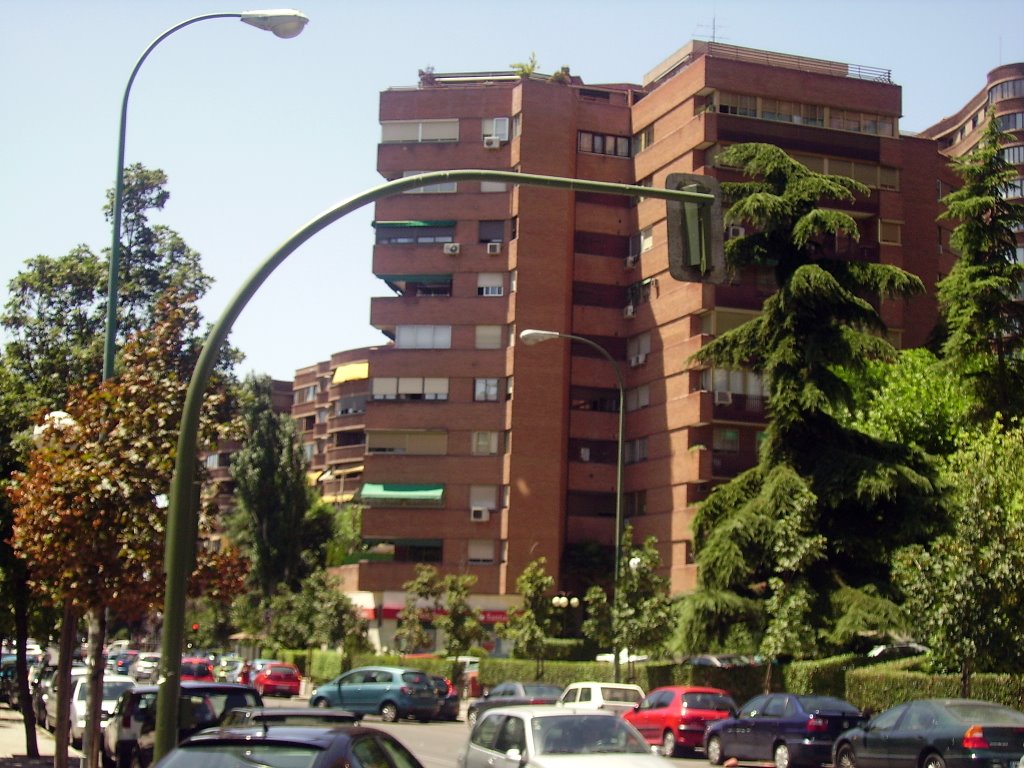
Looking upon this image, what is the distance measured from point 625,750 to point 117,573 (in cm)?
634

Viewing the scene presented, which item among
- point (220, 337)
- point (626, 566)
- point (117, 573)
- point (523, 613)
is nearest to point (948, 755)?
point (117, 573)

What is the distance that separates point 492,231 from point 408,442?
11.2 metres

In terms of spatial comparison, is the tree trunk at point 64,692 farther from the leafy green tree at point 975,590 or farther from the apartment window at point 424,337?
the apartment window at point 424,337

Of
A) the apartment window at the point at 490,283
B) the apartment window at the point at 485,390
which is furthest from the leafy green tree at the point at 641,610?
the apartment window at the point at 490,283

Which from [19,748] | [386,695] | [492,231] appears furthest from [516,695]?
[492,231]

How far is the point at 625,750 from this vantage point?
1452 centimetres

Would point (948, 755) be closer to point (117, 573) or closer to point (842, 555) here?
point (117, 573)

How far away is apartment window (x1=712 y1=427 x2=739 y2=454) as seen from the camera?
6003cm

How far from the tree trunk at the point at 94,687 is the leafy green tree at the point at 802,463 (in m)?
21.2

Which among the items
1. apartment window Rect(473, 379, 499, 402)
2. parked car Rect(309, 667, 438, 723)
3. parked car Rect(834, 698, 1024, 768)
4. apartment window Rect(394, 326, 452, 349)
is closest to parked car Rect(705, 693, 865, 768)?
parked car Rect(834, 698, 1024, 768)

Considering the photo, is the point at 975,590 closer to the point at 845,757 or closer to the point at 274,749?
the point at 845,757

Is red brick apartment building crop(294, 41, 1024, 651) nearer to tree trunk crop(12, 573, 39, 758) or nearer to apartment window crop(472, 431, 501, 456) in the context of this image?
apartment window crop(472, 431, 501, 456)

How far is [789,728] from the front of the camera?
24234mm

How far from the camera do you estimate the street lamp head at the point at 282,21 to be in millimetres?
14859
